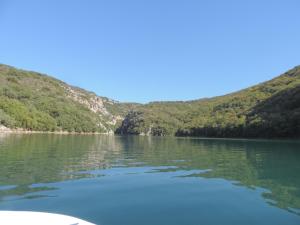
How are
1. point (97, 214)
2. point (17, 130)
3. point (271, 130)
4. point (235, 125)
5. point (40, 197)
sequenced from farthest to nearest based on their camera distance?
point (17, 130)
point (235, 125)
point (271, 130)
point (40, 197)
point (97, 214)

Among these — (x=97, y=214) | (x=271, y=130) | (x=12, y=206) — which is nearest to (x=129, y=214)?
(x=97, y=214)

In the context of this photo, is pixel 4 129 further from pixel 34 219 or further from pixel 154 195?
pixel 34 219

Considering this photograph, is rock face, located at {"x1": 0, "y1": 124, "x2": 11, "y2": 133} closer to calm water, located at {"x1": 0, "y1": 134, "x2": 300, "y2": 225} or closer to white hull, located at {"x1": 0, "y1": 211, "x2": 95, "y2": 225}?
calm water, located at {"x1": 0, "y1": 134, "x2": 300, "y2": 225}

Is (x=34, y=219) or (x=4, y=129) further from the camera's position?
(x=4, y=129)

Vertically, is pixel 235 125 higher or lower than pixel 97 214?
higher

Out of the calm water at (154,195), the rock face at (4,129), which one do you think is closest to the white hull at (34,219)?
the calm water at (154,195)

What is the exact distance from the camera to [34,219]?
8688 millimetres

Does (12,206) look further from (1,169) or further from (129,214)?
(1,169)

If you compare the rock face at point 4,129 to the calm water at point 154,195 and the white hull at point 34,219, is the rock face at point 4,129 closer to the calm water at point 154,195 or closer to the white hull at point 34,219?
the calm water at point 154,195

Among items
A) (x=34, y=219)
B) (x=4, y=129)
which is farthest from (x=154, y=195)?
(x=4, y=129)

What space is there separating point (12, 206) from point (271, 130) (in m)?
143

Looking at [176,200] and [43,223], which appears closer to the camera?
[43,223]

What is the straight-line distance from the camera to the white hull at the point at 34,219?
27.6 ft

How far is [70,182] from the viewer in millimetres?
23359
